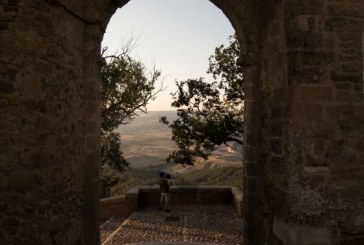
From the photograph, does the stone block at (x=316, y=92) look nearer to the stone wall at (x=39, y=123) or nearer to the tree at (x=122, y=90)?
the stone wall at (x=39, y=123)

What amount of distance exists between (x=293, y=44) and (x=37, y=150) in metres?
3.33

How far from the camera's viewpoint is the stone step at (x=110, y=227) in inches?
355

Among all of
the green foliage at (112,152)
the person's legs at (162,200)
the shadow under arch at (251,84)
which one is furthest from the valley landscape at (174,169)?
the shadow under arch at (251,84)

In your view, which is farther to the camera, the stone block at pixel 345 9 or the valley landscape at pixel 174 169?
the valley landscape at pixel 174 169

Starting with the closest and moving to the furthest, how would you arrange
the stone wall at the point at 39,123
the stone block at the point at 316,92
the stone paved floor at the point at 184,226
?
1. the stone wall at the point at 39,123
2. the stone block at the point at 316,92
3. the stone paved floor at the point at 184,226

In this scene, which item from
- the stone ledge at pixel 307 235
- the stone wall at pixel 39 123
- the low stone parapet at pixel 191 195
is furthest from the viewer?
the low stone parapet at pixel 191 195

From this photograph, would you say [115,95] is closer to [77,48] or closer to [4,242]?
[77,48]

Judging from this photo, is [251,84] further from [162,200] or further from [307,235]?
[162,200]

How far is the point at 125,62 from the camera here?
17391 millimetres

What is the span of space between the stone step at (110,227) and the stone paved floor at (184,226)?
1.07 feet

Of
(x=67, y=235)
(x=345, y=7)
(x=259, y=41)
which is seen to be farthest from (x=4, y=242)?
(x=345, y=7)

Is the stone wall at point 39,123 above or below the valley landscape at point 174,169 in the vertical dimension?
above

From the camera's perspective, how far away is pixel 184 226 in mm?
9523

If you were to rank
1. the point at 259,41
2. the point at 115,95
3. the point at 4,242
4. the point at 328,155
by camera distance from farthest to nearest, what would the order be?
the point at 115,95, the point at 259,41, the point at 328,155, the point at 4,242
